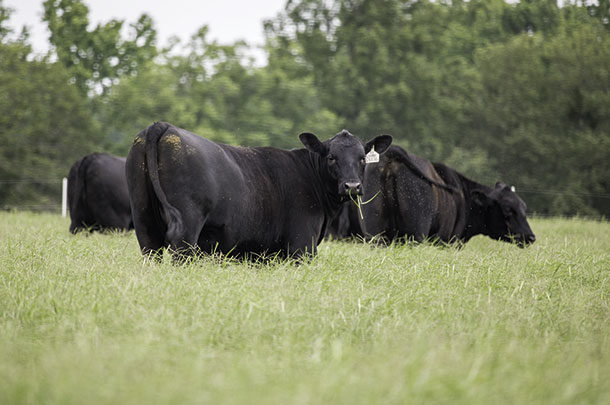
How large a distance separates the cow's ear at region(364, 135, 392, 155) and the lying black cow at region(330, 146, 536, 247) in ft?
2.79

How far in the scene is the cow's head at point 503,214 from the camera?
10.8m

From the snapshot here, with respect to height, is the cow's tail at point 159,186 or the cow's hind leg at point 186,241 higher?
the cow's tail at point 159,186

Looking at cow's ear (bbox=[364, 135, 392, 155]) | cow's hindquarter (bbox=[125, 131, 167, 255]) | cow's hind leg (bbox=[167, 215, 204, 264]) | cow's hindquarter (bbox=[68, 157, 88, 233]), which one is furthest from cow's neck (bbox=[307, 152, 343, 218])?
cow's hindquarter (bbox=[68, 157, 88, 233])

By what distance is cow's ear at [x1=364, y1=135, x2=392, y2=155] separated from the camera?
774 centimetres

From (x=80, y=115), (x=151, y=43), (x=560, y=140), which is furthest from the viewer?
(x=151, y=43)

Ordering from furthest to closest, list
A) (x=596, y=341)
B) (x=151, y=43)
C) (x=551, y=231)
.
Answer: (x=151, y=43) → (x=551, y=231) → (x=596, y=341)

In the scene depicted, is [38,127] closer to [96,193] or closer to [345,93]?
[345,93]

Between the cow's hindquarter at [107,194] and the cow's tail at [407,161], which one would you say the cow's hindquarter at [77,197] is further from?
the cow's tail at [407,161]

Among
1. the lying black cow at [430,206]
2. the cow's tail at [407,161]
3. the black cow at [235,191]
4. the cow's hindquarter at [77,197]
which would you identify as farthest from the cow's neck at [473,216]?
the cow's hindquarter at [77,197]

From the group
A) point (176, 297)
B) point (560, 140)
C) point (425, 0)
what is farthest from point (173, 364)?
point (425, 0)

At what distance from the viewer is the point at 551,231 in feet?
44.5

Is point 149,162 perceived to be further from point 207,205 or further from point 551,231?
point 551,231

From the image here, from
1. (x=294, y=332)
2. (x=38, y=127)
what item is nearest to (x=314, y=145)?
(x=294, y=332)

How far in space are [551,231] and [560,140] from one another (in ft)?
→ 59.3
